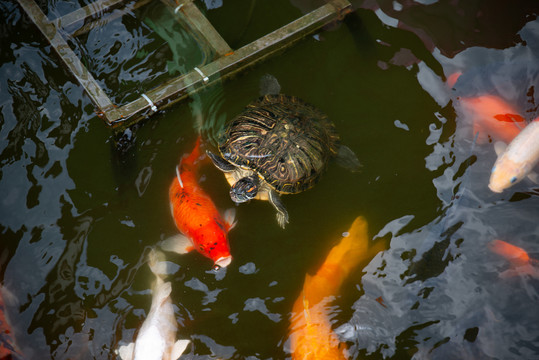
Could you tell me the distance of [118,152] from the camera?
14.5ft

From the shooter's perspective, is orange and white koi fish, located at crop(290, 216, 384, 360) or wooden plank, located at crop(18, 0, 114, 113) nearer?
orange and white koi fish, located at crop(290, 216, 384, 360)

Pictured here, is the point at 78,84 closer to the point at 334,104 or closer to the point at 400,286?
the point at 334,104

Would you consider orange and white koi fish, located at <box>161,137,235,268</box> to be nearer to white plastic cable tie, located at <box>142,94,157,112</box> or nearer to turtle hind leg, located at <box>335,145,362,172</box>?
white plastic cable tie, located at <box>142,94,157,112</box>

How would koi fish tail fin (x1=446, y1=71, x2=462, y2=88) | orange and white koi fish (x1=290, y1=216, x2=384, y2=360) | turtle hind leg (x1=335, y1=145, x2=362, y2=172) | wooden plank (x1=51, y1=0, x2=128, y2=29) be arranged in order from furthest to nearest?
koi fish tail fin (x1=446, y1=71, x2=462, y2=88)
wooden plank (x1=51, y1=0, x2=128, y2=29)
turtle hind leg (x1=335, y1=145, x2=362, y2=172)
orange and white koi fish (x1=290, y1=216, x2=384, y2=360)

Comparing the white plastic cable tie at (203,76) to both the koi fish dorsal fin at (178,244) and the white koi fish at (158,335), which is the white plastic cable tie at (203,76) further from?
the white koi fish at (158,335)

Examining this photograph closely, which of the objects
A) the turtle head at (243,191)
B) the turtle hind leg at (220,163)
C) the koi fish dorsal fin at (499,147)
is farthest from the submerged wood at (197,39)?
the koi fish dorsal fin at (499,147)

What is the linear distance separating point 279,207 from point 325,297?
95 centimetres

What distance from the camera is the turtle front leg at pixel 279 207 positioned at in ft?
13.8

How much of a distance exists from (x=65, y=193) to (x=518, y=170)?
434 centimetres

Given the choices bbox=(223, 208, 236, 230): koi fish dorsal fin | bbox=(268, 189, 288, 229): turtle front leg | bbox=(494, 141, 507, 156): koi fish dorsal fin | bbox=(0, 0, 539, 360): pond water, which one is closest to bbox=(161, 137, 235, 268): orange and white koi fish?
bbox=(223, 208, 236, 230): koi fish dorsal fin

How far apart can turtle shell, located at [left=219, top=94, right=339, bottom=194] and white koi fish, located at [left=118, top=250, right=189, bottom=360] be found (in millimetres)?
1388

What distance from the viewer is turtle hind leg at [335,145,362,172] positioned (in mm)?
4469

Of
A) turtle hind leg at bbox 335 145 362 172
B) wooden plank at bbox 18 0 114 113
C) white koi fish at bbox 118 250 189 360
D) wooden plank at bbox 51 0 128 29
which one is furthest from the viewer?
wooden plank at bbox 51 0 128 29

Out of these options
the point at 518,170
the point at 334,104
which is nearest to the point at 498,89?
the point at 518,170
